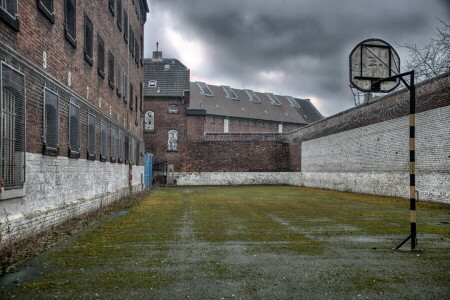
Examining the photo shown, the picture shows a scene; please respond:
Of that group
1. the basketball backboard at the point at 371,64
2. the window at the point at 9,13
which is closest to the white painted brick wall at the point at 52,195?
the window at the point at 9,13

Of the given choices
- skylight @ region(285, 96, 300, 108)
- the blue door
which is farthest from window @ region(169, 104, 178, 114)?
skylight @ region(285, 96, 300, 108)

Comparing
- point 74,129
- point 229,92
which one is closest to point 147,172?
point 74,129

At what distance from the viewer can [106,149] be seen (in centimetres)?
1577

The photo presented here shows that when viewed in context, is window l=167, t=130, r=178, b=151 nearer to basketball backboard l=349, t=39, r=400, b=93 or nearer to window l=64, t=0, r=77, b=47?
window l=64, t=0, r=77, b=47

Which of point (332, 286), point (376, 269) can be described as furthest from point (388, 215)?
point (332, 286)

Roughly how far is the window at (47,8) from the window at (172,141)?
2721 cm

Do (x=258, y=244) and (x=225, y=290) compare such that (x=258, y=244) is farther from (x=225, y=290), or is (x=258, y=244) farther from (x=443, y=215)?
(x=443, y=215)

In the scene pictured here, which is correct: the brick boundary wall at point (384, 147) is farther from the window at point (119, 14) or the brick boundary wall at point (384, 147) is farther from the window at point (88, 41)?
the window at point (119, 14)

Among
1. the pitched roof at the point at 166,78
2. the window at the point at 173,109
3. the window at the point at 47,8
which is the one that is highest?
the pitched roof at the point at 166,78

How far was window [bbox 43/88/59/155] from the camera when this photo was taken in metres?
8.87

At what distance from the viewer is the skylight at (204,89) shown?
61.0 metres

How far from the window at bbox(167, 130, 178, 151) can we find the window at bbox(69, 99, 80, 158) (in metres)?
24.7

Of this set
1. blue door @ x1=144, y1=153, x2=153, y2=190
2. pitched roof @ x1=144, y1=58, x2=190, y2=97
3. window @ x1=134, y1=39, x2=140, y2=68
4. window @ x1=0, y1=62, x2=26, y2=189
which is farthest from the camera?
pitched roof @ x1=144, y1=58, x2=190, y2=97

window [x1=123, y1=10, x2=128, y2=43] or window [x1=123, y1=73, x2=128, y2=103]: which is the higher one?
window [x1=123, y1=10, x2=128, y2=43]
